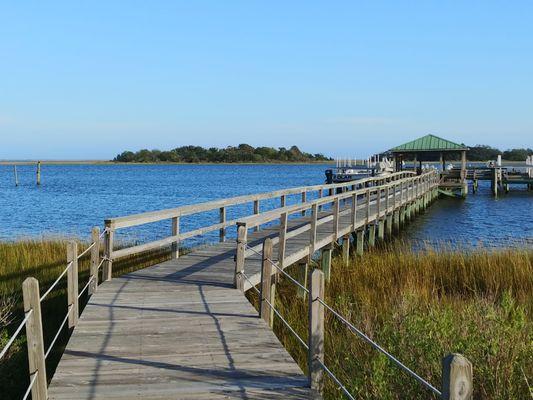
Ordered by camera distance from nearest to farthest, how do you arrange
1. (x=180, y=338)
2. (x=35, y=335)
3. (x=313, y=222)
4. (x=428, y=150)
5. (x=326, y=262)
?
(x=35, y=335) → (x=180, y=338) → (x=313, y=222) → (x=326, y=262) → (x=428, y=150)

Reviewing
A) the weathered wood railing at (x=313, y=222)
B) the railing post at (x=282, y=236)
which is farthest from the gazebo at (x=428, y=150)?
the railing post at (x=282, y=236)

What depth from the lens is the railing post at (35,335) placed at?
4.08 meters

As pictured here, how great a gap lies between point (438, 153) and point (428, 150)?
1979 mm

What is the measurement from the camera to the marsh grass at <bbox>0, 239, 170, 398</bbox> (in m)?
6.95

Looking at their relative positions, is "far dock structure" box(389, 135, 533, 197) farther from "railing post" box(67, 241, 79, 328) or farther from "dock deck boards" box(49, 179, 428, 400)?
"railing post" box(67, 241, 79, 328)

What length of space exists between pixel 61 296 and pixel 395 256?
7.18m

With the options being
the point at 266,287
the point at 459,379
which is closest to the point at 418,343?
the point at 266,287

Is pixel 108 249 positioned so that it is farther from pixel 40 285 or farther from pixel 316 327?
pixel 316 327

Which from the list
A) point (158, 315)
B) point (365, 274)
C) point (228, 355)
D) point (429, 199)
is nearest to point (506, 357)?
point (228, 355)

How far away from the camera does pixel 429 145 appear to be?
42.8 m

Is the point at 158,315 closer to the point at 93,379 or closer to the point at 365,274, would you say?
the point at 93,379

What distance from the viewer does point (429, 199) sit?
37656 millimetres

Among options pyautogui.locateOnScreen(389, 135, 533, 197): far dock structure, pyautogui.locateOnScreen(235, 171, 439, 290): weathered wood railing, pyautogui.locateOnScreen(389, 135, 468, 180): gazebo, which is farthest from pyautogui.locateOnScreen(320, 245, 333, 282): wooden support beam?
pyautogui.locateOnScreen(389, 135, 468, 180): gazebo

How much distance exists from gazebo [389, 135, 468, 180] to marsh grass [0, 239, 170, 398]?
30.9 m
